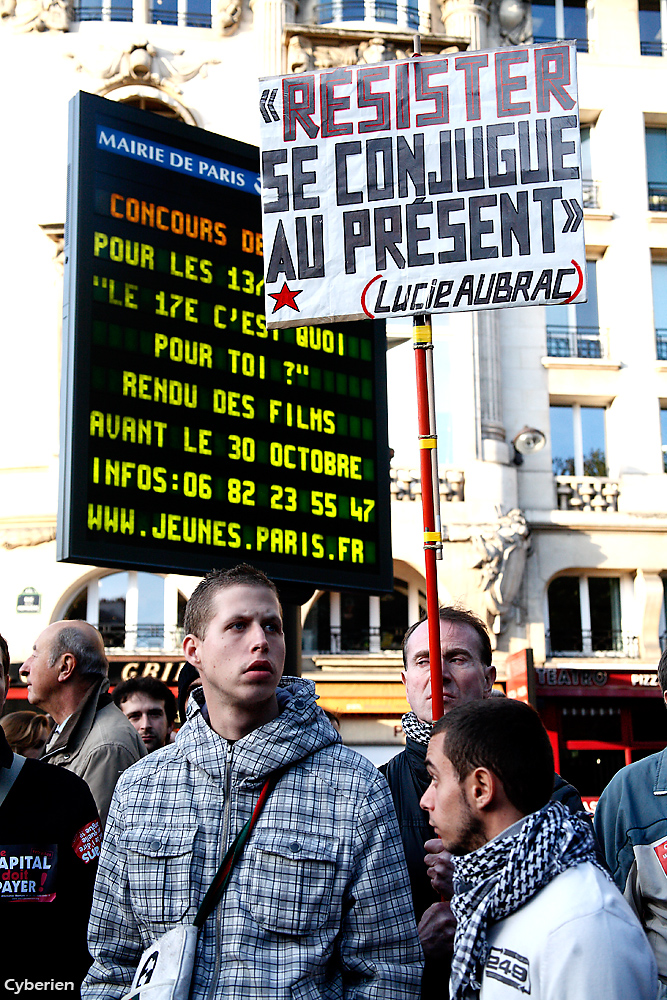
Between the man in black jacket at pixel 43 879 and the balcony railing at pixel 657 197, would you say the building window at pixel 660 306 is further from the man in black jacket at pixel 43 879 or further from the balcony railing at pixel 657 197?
the man in black jacket at pixel 43 879

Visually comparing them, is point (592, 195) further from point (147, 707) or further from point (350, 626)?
point (147, 707)

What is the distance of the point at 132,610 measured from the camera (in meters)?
18.2

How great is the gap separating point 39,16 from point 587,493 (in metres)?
12.9

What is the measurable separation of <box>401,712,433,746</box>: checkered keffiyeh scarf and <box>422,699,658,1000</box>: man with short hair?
2.44 ft

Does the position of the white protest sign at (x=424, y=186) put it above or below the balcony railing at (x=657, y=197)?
below

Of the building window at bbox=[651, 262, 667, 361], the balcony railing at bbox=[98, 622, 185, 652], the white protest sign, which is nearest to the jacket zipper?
the white protest sign

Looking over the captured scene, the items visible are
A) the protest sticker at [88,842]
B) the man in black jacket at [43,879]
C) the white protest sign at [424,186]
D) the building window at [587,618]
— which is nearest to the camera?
the man in black jacket at [43,879]

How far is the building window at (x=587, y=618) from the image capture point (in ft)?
61.9

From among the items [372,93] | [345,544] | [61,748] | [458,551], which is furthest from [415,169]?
[458,551]

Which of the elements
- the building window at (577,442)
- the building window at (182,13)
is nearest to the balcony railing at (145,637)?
the building window at (577,442)

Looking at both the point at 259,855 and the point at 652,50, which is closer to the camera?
the point at 259,855

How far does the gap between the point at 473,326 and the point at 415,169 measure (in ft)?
49.6

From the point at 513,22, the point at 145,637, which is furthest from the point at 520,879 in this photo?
the point at 513,22

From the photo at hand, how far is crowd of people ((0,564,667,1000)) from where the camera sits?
2.30 metres
